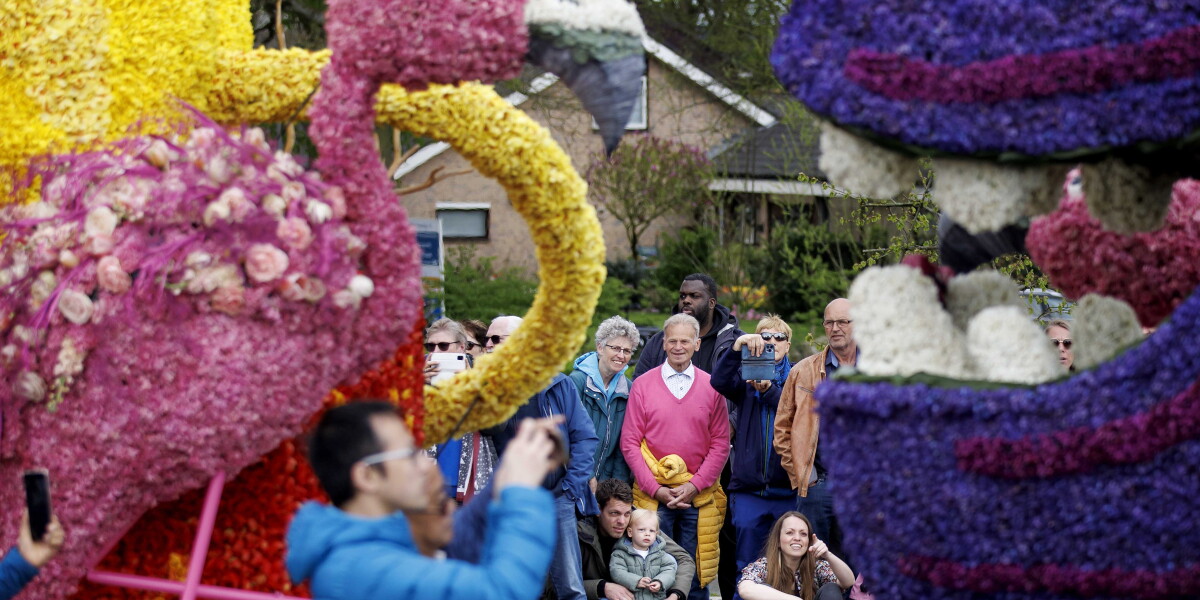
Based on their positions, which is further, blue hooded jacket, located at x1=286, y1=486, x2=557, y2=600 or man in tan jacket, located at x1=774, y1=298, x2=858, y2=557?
man in tan jacket, located at x1=774, y1=298, x2=858, y2=557

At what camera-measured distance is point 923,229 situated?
7.19 meters

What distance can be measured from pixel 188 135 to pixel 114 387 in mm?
671

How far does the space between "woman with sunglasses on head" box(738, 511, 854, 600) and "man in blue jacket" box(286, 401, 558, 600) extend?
3182 mm

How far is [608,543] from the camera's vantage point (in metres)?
6.37

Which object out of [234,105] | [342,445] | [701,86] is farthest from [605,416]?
[701,86]

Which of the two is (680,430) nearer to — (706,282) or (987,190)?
(706,282)

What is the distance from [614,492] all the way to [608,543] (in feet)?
0.82

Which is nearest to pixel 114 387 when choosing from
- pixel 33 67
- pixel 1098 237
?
pixel 33 67

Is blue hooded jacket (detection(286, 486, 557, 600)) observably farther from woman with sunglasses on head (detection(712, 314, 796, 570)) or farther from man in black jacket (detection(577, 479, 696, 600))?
woman with sunglasses on head (detection(712, 314, 796, 570))

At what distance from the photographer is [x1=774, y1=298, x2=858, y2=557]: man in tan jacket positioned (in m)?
6.24

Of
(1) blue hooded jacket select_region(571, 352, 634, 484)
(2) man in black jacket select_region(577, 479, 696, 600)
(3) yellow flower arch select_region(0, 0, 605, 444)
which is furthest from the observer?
(1) blue hooded jacket select_region(571, 352, 634, 484)

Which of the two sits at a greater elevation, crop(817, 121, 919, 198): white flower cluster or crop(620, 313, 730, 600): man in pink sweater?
crop(817, 121, 919, 198): white flower cluster

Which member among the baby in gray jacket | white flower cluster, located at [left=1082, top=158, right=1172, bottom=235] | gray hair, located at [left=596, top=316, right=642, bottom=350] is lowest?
the baby in gray jacket

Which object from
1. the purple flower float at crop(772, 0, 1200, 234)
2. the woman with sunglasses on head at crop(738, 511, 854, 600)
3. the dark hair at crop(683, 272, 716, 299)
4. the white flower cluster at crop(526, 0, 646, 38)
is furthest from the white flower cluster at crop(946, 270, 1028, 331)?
the dark hair at crop(683, 272, 716, 299)
